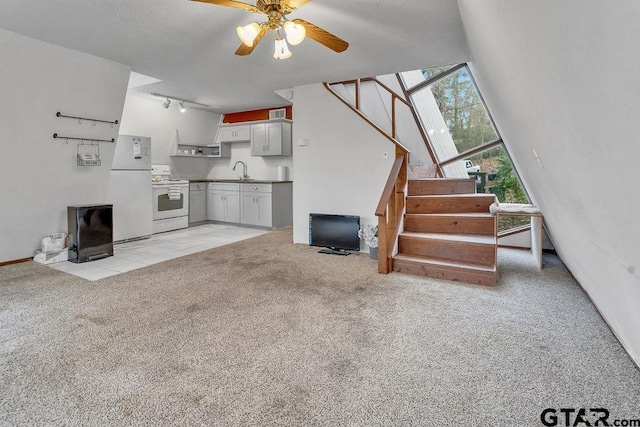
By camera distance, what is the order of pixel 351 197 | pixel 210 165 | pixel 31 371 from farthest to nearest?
pixel 210 165 < pixel 351 197 < pixel 31 371

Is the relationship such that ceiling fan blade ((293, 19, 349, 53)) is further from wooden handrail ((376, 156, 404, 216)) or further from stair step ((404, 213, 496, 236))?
stair step ((404, 213, 496, 236))

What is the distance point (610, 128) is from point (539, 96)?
0.68 meters

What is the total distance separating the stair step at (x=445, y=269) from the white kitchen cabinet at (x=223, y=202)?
4075 mm

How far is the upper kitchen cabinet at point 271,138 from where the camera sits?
21.3 ft

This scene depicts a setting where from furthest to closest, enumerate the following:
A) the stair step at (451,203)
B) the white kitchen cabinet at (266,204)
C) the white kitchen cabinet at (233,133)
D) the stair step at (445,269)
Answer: the white kitchen cabinet at (233,133)
the white kitchen cabinet at (266,204)
the stair step at (451,203)
the stair step at (445,269)

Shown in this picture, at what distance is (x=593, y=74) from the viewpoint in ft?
2.98

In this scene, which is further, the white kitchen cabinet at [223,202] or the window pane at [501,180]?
the white kitchen cabinet at [223,202]

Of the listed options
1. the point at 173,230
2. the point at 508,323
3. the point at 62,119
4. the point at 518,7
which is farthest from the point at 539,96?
the point at 173,230

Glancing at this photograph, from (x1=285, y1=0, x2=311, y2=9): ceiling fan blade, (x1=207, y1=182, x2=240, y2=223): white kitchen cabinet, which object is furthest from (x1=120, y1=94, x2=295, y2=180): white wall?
(x1=285, y1=0, x2=311, y2=9): ceiling fan blade

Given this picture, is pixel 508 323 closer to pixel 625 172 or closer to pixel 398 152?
pixel 625 172

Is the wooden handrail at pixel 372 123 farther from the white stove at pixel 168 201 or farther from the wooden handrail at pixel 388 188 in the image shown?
the white stove at pixel 168 201

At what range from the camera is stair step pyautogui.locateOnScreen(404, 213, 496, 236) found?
151 inches

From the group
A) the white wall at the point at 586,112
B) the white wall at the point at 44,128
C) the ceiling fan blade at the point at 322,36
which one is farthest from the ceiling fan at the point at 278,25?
the white wall at the point at 44,128

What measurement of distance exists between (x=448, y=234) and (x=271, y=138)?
406 cm
